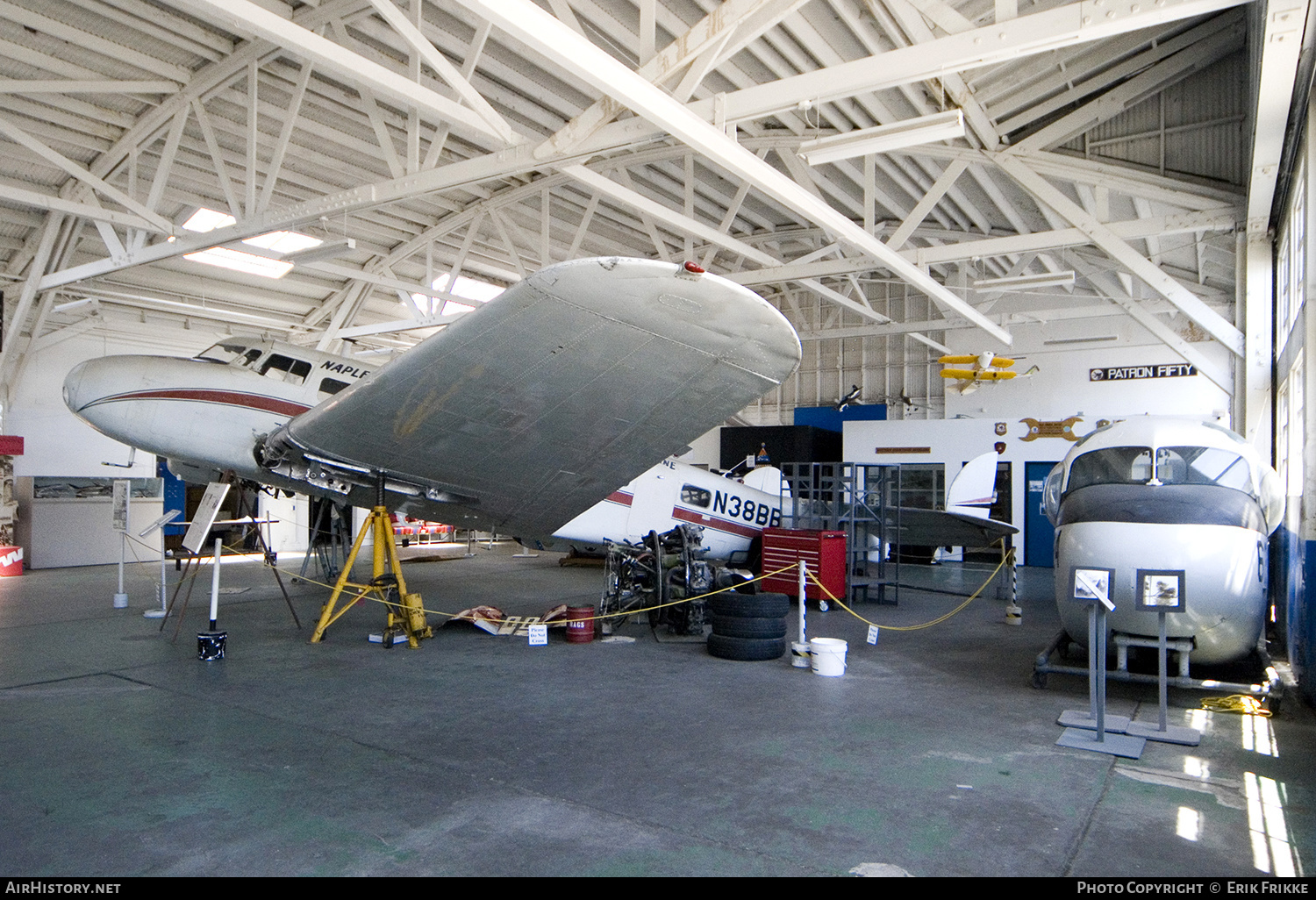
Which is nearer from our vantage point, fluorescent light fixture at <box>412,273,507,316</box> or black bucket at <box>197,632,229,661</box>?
black bucket at <box>197,632,229,661</box>

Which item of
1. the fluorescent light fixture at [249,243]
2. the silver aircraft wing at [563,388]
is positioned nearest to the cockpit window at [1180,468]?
the silver aircraft wing at [563,388]

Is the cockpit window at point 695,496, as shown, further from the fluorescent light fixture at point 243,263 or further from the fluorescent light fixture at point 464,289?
the fluorescent light fixture at point 464,289

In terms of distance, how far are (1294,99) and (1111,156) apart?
15.8ft

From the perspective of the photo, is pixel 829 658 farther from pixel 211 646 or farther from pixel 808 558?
pixel 211 646

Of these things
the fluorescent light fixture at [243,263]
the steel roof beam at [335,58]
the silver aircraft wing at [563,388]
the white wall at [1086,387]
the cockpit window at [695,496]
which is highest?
the fluorescent light fixture at [243,263]

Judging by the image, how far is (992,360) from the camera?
18.5m

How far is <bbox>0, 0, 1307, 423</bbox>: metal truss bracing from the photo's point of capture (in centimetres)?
697

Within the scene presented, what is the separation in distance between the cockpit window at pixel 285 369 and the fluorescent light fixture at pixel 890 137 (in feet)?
23.5

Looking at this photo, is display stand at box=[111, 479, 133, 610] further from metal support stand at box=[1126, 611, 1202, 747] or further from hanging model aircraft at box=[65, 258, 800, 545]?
metal support stand at box=[1126, 611, 1202, 747]

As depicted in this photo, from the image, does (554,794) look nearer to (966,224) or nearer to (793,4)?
(793,4)

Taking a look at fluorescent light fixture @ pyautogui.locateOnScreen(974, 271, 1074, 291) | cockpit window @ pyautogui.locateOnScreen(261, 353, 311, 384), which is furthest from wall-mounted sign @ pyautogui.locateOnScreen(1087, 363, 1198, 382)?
cockpit window @ pyautogui.locateOnScreen(261, 353, 311, 384)

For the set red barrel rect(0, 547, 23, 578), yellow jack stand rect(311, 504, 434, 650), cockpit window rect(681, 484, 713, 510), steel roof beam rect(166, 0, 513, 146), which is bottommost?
red barrel rect(0, 547, 23, 578)

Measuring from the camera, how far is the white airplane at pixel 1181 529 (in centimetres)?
634

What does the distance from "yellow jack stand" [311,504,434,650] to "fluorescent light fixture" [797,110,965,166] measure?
6329 mm
